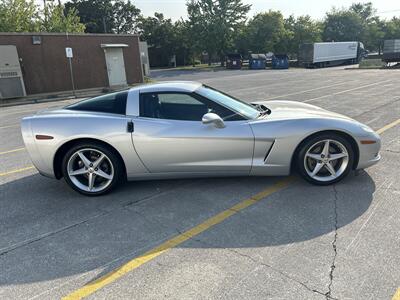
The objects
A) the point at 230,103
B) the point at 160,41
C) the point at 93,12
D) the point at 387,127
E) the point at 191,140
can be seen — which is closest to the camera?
the point at 191,140

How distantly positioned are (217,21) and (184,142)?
165ft

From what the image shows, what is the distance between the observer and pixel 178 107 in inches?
147

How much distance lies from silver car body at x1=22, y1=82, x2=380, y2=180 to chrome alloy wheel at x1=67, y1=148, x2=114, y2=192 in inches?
7.9

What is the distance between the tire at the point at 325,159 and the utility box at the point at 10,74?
15.8 meters

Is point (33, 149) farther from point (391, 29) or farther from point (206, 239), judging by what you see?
point (391, 29)

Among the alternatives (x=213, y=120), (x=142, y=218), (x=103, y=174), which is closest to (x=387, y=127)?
(x=213, y=120)

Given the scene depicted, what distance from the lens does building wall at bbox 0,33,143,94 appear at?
15.8 m

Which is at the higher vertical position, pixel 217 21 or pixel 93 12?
pixel 93 12

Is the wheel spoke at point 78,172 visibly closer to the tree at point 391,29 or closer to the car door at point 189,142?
the car door at point 189,142

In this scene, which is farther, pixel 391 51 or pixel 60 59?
pixel 391 51

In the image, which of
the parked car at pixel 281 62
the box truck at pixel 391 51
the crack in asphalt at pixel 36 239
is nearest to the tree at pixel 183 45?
the parked car at pixel 281 62

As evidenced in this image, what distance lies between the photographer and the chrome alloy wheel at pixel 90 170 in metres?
3.63

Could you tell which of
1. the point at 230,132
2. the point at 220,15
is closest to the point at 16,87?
the point at 230,132

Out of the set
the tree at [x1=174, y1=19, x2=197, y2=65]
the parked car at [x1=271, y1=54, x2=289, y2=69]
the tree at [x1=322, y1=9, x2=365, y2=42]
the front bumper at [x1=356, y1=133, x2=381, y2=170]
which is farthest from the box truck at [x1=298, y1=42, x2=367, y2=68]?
the front bumper at [x1=356, y1=133, x2=381, y2=170]
